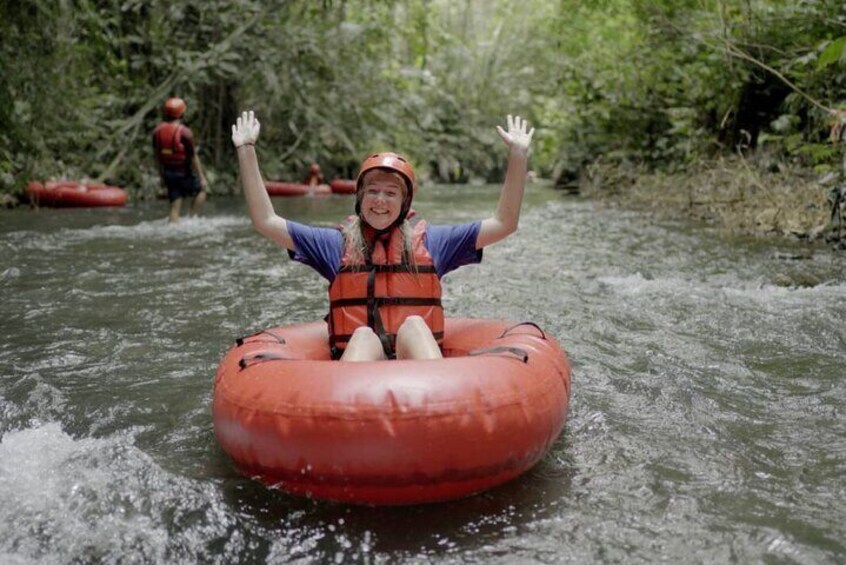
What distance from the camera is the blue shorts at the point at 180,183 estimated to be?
1042 cm

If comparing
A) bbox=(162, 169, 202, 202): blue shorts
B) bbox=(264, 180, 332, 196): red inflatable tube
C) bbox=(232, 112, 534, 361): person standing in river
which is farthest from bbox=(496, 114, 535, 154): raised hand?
bbox=(264, 180, 332, 196): red inflatable tube

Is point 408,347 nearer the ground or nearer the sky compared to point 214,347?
nearer the sky

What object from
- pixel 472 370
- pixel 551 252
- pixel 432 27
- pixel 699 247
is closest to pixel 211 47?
pixel 551 252

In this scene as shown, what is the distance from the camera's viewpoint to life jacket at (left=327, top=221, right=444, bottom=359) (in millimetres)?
3502

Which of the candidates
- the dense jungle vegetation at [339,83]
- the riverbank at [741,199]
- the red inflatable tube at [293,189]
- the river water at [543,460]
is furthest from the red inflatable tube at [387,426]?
the red inflatable tube at [293,189]

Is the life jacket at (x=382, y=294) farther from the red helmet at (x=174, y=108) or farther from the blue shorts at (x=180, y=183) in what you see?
the blue shorts at (x=180, y=183)

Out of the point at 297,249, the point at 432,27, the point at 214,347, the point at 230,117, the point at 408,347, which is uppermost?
the point at 432,27

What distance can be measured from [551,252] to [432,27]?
23180 mm

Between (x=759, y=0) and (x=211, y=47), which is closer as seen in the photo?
(x=759, y=0)

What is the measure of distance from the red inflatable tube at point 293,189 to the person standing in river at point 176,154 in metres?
6.79

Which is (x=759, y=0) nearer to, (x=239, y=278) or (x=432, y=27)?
(x=239, y=278)

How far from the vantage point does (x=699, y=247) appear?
29.3 feet

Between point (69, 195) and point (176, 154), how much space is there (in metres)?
3.53

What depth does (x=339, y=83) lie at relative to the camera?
17.4 meters
